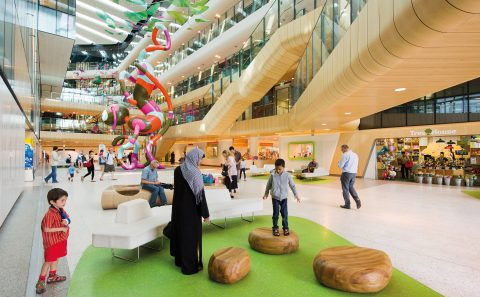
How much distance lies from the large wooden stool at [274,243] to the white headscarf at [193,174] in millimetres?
1294

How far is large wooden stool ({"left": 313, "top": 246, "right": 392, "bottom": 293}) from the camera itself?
320 cm

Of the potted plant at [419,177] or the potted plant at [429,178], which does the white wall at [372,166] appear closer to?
the potted plant at [419,177]

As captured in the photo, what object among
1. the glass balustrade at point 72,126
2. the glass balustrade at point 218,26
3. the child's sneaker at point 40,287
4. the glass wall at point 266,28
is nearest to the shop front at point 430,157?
the glass wall at point 266,28

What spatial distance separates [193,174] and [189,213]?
523 millimetres

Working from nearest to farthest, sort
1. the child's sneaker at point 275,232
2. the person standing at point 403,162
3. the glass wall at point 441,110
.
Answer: the child's sneaker at point 275,232, the glass wall at point 441,110, the person standing at point 403,162

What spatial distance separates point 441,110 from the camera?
51.7 ft

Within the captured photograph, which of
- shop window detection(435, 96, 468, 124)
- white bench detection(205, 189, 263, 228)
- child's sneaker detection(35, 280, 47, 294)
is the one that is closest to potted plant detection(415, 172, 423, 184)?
shop window detection(435, 96, 468, 124)

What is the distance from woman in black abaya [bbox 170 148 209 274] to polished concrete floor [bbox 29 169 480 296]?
1.51m

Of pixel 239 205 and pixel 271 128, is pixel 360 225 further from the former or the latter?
pixel 271 128

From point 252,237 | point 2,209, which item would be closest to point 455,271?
point 252,237

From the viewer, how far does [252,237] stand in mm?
4711

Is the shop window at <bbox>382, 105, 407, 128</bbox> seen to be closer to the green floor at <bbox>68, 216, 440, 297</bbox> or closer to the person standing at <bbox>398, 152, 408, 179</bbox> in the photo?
the person standing at <bbox>398, 152, 408, 179</bbox>

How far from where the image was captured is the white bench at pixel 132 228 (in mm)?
3840

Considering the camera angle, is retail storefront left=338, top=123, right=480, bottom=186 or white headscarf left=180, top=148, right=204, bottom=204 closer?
white headscarf left=180, top=148, right=204, bottom=204
